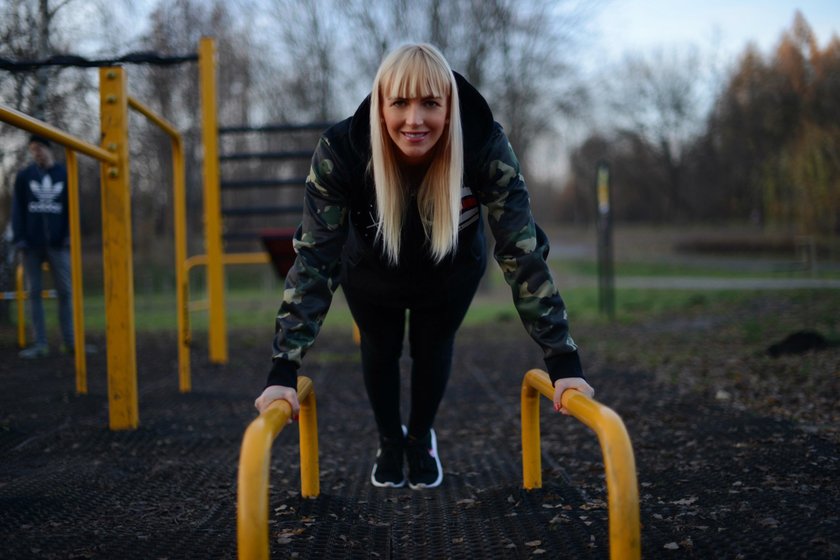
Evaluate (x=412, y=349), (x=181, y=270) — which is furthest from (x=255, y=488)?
(x=181, y=270)

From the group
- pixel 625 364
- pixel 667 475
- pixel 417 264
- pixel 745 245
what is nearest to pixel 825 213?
pixel 625 364

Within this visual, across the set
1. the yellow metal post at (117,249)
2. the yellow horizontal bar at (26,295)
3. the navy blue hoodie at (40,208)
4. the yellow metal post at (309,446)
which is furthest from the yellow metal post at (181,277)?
the yellow metal post at (309,446)

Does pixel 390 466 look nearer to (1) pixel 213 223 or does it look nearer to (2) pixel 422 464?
(2) pixel 422 464

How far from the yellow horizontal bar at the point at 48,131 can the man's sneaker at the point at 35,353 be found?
10.2 ft

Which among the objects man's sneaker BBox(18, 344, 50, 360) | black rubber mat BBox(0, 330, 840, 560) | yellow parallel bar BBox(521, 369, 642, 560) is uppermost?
yellow parallel bar BBox(521, 369, 642, 560)

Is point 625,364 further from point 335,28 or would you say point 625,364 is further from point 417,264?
point 335,28

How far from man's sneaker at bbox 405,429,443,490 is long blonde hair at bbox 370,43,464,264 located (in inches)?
34.6

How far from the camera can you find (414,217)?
7.06 ft

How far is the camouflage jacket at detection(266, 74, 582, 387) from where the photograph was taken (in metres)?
1.84

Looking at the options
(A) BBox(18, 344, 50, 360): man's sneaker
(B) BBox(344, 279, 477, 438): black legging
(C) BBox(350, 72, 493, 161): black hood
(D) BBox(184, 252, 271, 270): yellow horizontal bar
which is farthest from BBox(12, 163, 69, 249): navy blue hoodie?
(C) BBox(350, 72, 493, 161): black hood

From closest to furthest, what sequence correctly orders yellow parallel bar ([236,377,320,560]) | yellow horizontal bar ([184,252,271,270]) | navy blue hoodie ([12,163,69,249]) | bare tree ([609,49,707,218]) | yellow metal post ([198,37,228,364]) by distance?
yellow parallel bar ([236,377,320,560])
navy blue hoodie ([12,163,69,249])
yellow metal post ([198,37,228,364])
yellow horizontal bar ([184,252,271,270])
bare tree ([609,49,707,218])

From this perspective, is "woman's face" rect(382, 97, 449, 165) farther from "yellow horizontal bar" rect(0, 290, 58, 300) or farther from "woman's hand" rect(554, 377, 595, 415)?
"yellow horizontal bar" rect(0, 290, 58, 300)

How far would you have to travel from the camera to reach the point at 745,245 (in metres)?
24.0

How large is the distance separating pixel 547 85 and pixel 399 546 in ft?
53.3
